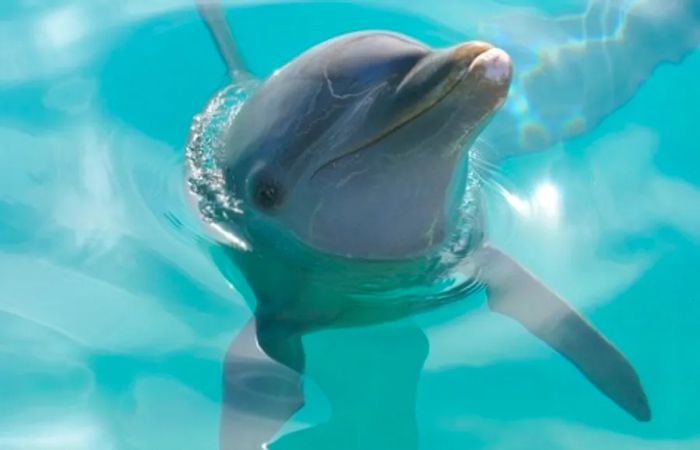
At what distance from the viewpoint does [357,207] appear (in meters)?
4.87

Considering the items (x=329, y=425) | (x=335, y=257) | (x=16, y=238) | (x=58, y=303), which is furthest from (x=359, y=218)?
(x=16, y=238)

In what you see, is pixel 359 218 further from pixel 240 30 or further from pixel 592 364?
pixel 240 30

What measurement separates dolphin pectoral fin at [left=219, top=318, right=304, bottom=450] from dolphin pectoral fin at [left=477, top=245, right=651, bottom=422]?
968 mm

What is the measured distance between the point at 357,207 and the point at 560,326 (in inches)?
43.5

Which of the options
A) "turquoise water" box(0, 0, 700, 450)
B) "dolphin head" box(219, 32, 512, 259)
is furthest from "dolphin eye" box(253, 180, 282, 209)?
"turquoise water" box(0, 0, 700, 450)

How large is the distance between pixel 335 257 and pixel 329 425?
0.72 meters

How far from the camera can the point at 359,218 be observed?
194 inches

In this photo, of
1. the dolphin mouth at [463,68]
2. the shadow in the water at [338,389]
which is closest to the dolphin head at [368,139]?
the dolphin mouth at [463,68]

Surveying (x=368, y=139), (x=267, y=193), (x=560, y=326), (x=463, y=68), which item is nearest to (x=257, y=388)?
(x=267, y=193)

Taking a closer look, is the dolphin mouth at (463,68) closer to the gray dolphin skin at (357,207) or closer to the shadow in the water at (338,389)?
the gray dolphin skin at (357,207)

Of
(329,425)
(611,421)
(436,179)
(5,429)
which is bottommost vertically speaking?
(611,421)

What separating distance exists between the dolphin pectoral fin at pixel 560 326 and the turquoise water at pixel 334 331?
0.10 m

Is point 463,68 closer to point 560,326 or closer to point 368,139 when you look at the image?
point 368,139

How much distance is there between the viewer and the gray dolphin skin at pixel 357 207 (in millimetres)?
4500
